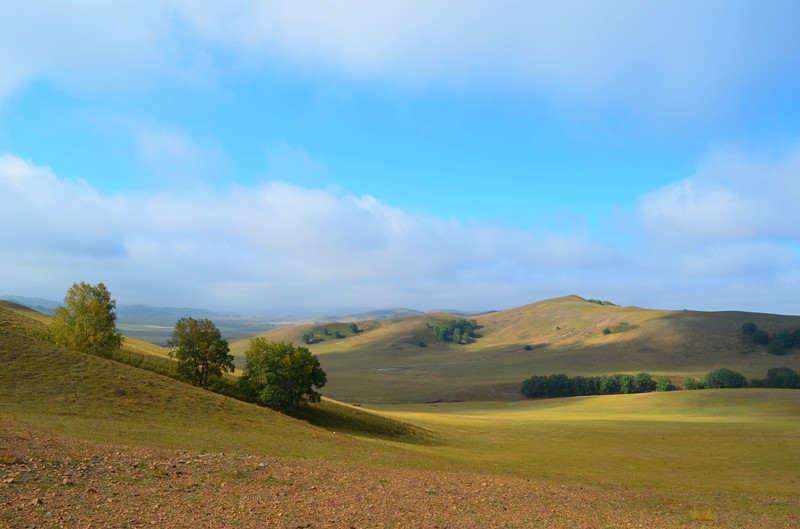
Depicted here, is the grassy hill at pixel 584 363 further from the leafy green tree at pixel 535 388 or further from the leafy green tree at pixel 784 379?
the leafy green tree at pixel 784 379

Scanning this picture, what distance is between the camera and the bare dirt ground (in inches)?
485

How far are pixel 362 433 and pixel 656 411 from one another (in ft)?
197

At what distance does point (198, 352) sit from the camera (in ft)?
158

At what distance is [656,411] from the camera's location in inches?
3145

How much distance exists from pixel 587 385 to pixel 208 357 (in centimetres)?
10292

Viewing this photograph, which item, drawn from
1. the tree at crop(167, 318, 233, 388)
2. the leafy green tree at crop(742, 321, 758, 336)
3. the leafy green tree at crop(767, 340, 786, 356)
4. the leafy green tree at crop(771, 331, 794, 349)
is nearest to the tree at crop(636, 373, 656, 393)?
the leafy green tree at crop(767, 340, 786, 356)

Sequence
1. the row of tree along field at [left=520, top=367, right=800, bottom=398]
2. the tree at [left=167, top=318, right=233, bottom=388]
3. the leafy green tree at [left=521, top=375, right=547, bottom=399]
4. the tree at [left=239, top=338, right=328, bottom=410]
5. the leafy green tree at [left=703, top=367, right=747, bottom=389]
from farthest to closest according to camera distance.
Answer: the leafy green tree at [left=521, top=375, right=547, bottom=399] → the row of tree along field at [left=520, top=367, right=800, bottom=398] → the leafy green tree at [left=703, top=367, right=747, bottom=389] → the tree at [left=167, top=318, right=233, bottom=388] → the tree at [left=239, top=338, right=328, bottom=410]

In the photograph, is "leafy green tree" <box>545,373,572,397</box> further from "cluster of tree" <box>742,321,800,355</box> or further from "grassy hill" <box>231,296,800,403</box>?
"cluster of tree" <box>742,321,800,355</box>

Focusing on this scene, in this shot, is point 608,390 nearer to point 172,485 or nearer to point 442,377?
point 442,377

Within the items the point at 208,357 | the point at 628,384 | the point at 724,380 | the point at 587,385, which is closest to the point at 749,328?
the point at 724,380

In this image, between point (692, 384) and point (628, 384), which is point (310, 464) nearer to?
point (628, 384)

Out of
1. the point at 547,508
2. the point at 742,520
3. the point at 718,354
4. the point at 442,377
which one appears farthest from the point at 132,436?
the point at 718,354

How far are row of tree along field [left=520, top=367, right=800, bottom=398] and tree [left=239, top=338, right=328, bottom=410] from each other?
89.7 meters

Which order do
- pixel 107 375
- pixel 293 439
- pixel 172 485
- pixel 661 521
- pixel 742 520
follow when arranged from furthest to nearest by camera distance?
pixel 107 375, pixel 293 439, pixel 742 520, pixel 661 521, pixel 172 485
